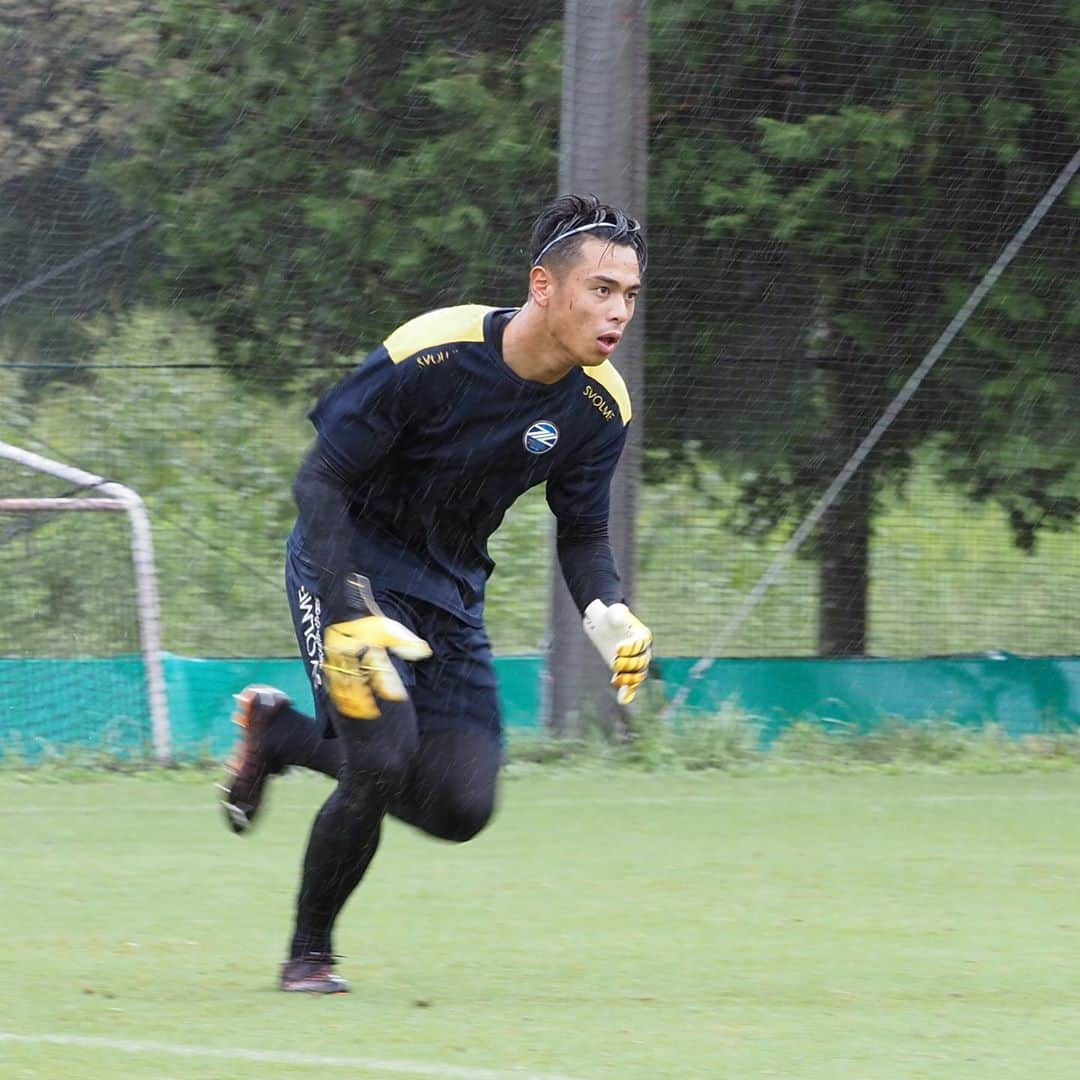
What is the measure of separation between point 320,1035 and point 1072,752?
6108mm

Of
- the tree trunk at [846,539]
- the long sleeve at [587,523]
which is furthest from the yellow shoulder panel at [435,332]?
the tree trunk at [846,539]

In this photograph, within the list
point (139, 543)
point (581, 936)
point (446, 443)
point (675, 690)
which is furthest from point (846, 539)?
point (446, 443)

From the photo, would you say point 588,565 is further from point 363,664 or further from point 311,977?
point 311,977

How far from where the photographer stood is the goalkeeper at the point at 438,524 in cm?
443

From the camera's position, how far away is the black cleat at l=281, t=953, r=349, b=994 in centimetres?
457

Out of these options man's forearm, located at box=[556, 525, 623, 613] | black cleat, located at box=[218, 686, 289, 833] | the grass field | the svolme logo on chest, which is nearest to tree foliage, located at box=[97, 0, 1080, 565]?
the grass field

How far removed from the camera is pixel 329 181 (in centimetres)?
983

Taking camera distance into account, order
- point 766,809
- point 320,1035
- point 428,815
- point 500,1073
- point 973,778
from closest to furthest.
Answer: point 500,1073 → point 320,1035 → point 428,815 → point 766,809 → point 973,778

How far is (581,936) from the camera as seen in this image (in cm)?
544

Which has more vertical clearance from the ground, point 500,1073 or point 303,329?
point 303,329

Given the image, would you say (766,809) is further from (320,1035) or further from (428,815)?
(320,1035)

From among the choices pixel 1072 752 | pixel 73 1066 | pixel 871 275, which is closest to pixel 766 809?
pixel 1072 752

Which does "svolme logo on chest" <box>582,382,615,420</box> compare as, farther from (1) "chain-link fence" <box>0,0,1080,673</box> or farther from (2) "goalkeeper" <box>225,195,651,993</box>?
(1) "chain-link fence" <box>0,0,1080,673</box>

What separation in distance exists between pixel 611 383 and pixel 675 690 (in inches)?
193
